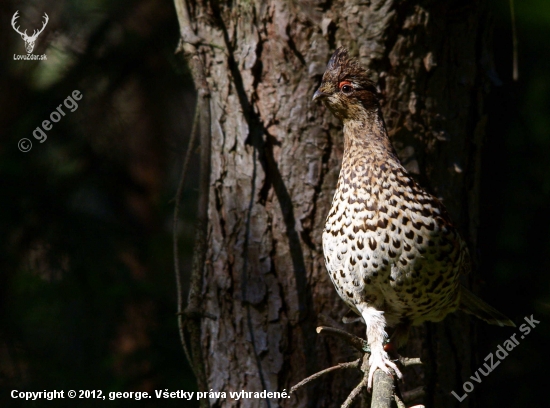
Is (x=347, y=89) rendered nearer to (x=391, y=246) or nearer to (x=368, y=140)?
(x=368, y=140)

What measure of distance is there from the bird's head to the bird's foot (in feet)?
3.09

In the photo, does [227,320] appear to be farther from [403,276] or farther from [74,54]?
[74,54]

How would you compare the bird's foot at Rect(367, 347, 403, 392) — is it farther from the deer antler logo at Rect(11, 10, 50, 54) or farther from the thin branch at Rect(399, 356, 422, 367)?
the deer antler logo at Rect(11, 10, 50, 54)

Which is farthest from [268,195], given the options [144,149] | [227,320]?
[144,149]

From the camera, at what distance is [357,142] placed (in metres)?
2.70

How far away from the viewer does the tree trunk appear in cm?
329

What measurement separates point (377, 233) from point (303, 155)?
0.99 meters

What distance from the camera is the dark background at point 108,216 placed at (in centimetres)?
420

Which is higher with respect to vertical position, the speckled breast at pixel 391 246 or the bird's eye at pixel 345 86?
the bird's eye at pixel 345 86

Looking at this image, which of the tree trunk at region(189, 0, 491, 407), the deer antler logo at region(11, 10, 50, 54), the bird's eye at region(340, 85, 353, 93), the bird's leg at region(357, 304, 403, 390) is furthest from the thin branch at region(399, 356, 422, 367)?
the deer antler logo at region(11, 10, 50, 54)

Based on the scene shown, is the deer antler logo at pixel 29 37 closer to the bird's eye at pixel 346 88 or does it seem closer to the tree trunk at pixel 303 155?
the tree trunk at pixel 303 155

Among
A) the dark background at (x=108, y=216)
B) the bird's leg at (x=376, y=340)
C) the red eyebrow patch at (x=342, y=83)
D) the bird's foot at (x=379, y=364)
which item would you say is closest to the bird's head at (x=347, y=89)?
the red eyebrow patch at (x=342, y=83)

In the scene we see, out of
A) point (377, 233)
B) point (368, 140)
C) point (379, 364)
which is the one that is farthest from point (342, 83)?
point (379, 364)

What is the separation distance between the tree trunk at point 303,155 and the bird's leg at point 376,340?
0.80 meters
